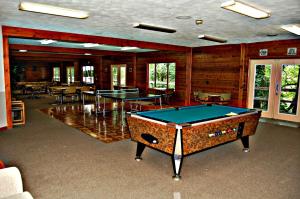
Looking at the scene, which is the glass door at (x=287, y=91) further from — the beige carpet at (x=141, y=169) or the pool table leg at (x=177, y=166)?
the pool table leg at (x=177, y=166)

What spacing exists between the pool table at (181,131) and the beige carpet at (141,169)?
342mm

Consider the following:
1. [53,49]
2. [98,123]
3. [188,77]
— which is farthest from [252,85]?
[53,49]

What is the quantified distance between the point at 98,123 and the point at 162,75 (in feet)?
17.6

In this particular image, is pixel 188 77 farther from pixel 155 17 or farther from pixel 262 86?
pixel 155 17

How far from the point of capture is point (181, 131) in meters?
2.68

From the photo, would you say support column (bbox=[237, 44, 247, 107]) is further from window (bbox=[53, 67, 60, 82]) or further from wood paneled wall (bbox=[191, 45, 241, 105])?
window (bbox=[53, 67, 60, 82])

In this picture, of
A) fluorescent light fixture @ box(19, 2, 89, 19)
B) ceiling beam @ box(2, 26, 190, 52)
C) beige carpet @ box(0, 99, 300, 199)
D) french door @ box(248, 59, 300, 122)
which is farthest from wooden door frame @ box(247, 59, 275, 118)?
fluorescent light fixture @ box(19, 2, 89, 19)

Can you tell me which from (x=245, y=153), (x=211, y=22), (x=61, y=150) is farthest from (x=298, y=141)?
(x=61, y=150)

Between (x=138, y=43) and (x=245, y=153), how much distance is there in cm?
473

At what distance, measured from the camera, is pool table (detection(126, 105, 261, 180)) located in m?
2.77

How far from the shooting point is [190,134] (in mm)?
2787

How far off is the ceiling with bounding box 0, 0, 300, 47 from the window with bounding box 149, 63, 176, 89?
4.63 meters

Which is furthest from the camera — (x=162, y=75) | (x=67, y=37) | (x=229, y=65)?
(x=162, y=75)

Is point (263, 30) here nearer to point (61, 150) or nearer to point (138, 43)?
point (138, 43)
